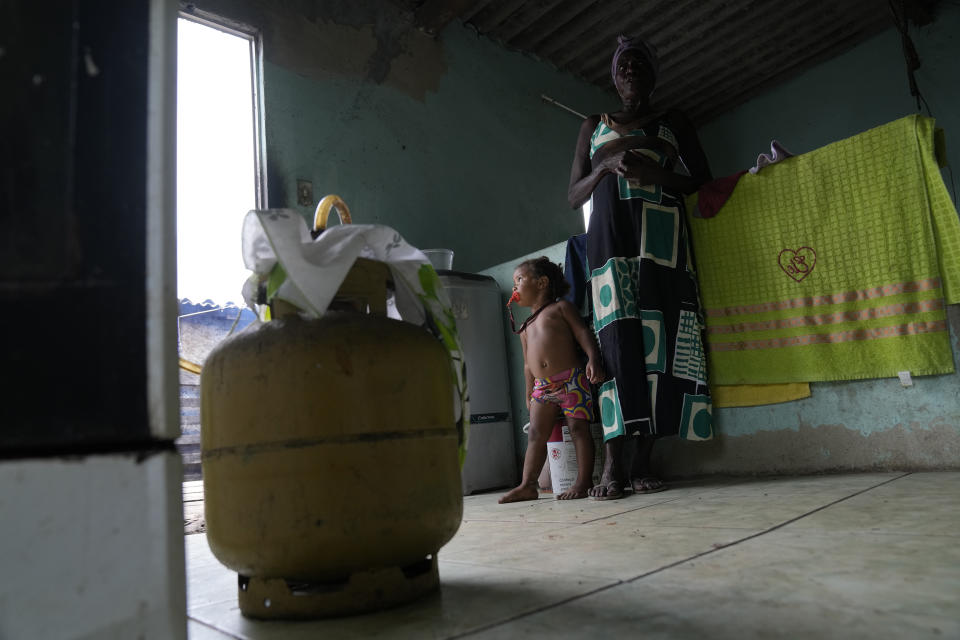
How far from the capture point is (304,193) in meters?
3.69

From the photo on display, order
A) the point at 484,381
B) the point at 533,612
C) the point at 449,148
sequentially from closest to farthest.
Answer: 1. the point at 533,612
2. the point at 484,381
3. the point at 449,148

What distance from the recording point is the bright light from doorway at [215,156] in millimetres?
3361

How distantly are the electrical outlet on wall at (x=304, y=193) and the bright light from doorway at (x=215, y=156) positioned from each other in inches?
9.9

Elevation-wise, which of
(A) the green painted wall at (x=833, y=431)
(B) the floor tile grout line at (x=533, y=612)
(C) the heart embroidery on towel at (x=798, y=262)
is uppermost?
(C) the heart embroidery on towel at (x=798, y=262)

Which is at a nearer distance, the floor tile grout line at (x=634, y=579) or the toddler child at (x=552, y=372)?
the floor tile grout line at (x=634, y=579)

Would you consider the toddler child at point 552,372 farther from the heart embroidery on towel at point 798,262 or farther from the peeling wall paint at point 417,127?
the peeling wall paint at point 417,127

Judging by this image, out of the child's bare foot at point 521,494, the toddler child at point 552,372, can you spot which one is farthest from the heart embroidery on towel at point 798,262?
the child's bare foot at point 521,494

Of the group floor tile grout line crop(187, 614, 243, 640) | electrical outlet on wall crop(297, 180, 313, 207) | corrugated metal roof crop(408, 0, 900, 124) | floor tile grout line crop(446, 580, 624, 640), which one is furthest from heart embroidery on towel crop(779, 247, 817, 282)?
corrugated metal roof crop(408, 0, 900, 124)

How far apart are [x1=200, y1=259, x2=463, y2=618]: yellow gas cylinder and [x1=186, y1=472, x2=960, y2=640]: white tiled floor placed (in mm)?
64

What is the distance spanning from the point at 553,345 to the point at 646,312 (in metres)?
0.45

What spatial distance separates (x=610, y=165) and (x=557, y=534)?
1581 millimetres

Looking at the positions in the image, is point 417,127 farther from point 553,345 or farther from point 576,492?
point 576,492

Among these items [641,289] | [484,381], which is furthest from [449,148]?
[641,289]

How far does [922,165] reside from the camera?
2.19 m
